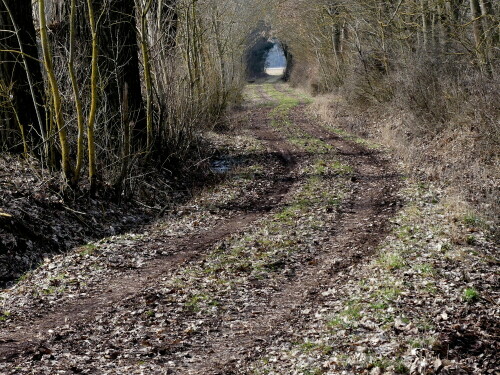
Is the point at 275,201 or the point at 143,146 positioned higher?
the point at 143,146

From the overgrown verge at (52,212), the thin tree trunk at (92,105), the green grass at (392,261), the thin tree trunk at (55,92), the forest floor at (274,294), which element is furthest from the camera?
the thin tree trunk at (92,105)

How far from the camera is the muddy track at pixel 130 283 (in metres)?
7.30

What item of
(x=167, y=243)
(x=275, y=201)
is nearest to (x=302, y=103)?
(x=275, y=201)

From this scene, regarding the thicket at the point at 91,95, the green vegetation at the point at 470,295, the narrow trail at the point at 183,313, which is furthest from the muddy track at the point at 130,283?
the green vegetation at the point at 470,295

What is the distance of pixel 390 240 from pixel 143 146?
8.09 m

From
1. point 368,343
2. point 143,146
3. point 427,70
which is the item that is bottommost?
point 368,343

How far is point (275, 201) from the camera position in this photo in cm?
1445

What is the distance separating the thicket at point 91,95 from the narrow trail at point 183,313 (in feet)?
9.24

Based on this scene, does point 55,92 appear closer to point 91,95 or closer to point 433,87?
point 91,95

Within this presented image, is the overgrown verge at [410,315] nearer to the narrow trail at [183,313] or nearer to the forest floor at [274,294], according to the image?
the forest floor at [274,294]

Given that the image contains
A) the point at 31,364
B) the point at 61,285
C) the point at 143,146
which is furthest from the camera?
the point at 143,146

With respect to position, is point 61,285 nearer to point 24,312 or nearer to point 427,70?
point 24,312

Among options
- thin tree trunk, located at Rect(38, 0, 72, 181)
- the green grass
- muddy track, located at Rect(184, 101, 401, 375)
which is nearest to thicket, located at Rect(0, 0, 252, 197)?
thin tree trunk, located at Rect(38, 0, 72, 181)

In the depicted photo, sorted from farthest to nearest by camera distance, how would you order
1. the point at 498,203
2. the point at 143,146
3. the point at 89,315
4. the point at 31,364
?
the point at 143,146 → the point at 498,203 → the point at 89,315 → the point at 31,364
